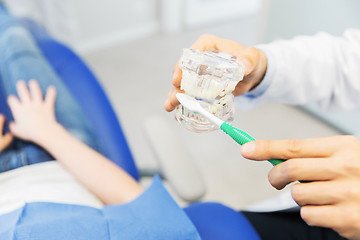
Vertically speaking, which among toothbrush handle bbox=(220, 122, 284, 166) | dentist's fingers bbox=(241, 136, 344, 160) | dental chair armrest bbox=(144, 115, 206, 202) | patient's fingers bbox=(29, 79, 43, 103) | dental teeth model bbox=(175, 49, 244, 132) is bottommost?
dental chair armrest bbox=(144, 115, 206, 202)

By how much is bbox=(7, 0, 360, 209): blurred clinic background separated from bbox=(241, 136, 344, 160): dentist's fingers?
7 centimetres

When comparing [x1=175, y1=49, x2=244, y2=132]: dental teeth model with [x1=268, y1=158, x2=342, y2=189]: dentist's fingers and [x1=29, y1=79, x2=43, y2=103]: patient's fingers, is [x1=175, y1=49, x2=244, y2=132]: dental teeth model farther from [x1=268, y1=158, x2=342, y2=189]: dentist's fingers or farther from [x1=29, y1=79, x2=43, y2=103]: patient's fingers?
[x1=29, y1=79, x2=43, y2=103]: patient's fingers

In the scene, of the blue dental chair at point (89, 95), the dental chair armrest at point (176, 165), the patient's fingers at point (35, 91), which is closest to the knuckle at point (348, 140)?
the dental chair armrest at point (176, 165)

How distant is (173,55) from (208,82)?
337mm

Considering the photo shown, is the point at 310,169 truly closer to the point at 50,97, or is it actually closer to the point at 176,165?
the point at 176,165

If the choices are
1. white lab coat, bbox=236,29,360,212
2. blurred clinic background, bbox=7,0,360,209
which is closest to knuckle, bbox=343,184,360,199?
blurred clinic background, bbox=7,0,360,209

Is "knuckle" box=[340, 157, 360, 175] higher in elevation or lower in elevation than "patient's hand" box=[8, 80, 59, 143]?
higher

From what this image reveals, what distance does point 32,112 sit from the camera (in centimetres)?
74

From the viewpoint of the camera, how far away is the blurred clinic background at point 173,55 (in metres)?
0.71

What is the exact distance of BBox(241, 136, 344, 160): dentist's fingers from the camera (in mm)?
328

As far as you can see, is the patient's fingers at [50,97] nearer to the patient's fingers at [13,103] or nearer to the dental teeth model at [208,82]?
the patient's fingers at [13,103]

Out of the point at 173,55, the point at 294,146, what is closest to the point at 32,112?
the point at 173,55

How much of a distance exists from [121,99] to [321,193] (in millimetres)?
1600

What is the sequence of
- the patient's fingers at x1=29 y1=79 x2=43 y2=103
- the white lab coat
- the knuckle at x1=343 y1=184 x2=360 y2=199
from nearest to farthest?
the knuckle at x1=343 y1=184 x2=360 y2=199
the white lab coat
the patient's fingers at x1=29 y1=79 x2=43 y2=103
